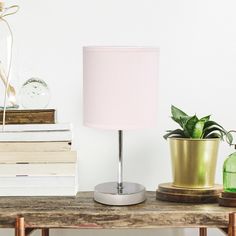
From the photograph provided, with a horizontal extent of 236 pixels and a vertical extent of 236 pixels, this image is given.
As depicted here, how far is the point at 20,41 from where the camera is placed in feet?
6.33

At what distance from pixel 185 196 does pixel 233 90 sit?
0.50 m

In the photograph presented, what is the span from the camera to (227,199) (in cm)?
155

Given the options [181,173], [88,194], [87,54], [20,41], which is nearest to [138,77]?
[87,54]

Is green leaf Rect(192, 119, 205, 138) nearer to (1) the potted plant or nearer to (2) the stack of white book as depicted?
(1) the potted plant

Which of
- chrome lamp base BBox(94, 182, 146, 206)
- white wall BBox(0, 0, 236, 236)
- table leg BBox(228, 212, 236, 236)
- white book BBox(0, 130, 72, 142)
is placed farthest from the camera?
white wall BBox(0, 0, 236, 236)

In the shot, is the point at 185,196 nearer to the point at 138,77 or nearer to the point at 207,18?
the point at 138,77

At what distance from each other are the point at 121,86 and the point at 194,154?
0.96ft

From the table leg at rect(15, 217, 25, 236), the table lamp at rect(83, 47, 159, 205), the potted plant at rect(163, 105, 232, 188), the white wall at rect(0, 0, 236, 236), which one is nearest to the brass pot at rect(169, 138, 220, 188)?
the potted plant at rect(163, 105, 232, 188)

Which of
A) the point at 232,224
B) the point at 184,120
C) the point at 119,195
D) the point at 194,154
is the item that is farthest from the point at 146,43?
the point at 232,224

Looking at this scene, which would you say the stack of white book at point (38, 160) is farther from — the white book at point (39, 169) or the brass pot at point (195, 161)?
the brass pot at point (195, 161)

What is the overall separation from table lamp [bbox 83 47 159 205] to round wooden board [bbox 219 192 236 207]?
275mm

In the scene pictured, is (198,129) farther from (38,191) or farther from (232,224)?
(38,191)

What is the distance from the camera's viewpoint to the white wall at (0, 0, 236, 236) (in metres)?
1.92

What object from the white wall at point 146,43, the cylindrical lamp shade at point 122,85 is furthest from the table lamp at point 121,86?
the white wall at point 146,43
